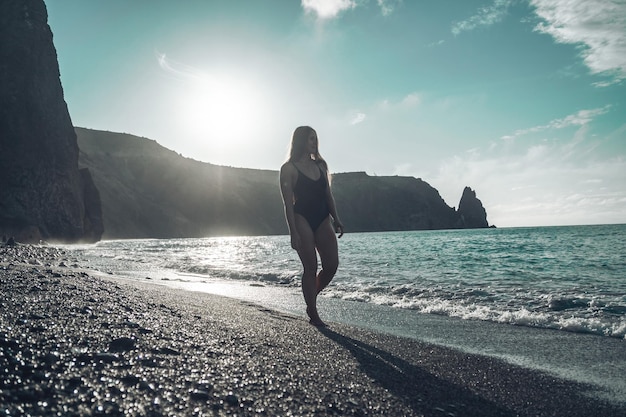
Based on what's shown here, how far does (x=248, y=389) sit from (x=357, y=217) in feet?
342

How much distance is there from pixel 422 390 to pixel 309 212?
8.73ft

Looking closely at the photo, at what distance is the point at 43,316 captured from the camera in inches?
102

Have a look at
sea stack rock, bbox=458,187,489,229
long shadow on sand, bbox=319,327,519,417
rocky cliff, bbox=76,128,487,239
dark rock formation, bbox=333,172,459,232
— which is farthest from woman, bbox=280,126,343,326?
sea stack rock, bbox=458,187,489,229

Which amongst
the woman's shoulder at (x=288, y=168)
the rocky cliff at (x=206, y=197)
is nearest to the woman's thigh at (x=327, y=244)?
the woman's shoulder at (x=288, y=168)

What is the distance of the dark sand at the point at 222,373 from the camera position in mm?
1620

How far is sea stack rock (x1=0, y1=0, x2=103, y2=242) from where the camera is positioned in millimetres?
29500

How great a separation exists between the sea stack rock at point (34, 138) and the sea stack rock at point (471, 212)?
97063 mm

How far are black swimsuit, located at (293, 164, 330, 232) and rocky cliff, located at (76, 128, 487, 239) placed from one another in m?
72.9

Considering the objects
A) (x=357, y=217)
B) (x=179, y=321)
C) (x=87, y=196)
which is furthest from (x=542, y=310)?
(x=357, y=217)

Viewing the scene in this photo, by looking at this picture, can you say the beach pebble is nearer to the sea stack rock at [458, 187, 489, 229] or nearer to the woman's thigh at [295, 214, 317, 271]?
the woman's thigh at [295, 214, 317, 271]

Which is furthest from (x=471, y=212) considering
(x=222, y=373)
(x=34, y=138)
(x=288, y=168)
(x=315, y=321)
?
(x=222, y=373)

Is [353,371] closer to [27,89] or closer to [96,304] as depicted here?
[96,304]

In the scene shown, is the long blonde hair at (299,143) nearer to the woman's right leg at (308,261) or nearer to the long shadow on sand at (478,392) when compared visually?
the woman's right leg at (308,261)

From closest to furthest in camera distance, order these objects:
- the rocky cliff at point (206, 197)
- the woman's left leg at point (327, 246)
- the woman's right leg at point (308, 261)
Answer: the woman's right leg at point (308, 261), the woman's left leg at point (327, 246), the rocky cliff at point (206, 197)
